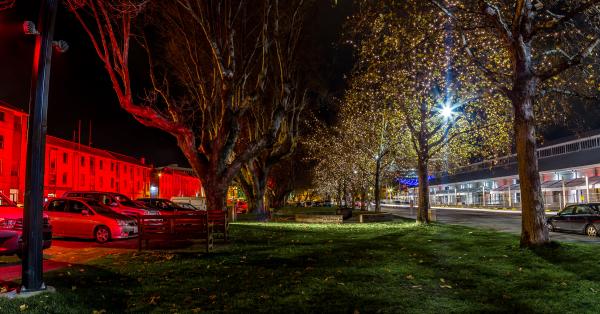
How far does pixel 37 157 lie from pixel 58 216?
33.2 ft

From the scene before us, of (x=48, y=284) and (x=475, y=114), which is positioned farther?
(x=475, y=114)

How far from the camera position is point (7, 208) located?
10719 millimetres

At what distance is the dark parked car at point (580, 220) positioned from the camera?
63.2 ft

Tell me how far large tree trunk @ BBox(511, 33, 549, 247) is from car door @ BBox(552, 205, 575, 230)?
10.3 m

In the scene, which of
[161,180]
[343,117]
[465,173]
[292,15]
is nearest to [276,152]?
[343,117]

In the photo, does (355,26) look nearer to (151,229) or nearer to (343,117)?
(151,229)

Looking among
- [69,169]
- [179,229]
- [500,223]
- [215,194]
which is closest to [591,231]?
[500,223]

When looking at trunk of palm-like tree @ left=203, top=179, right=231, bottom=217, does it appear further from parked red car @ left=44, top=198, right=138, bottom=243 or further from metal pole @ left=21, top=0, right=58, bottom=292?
metal pole @ left=21, top=0, right=58, bottom=292

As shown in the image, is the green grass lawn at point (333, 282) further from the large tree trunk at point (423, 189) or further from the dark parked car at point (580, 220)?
the large tree trunk at point (423, 189)

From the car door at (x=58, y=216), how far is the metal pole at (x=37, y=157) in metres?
9.89

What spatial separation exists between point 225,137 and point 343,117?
68.9ft

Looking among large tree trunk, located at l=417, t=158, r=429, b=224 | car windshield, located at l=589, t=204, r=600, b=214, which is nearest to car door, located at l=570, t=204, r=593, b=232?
car windshield, located at l=589, t=204, r=600, b=214

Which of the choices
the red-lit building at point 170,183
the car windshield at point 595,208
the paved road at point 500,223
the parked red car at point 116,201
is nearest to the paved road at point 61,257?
the parked red car at point 116,201

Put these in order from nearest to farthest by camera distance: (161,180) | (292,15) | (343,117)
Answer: (292,15) < (343,117) < (161,180)
